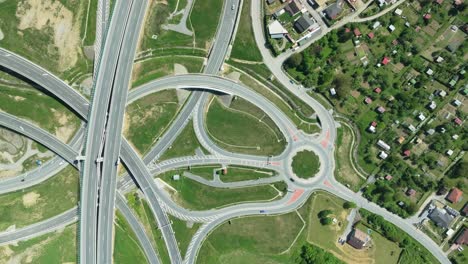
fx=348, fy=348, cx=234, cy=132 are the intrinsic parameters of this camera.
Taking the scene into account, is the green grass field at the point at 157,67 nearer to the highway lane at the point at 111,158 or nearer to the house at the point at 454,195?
the highway lane at the point at 111,158

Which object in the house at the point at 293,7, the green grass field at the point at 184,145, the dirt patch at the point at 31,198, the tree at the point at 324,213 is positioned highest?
the house at the point at 293,7

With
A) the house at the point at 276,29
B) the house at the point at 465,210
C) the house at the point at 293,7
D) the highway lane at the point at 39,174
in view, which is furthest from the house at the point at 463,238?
the highway lane at the point at 39,174

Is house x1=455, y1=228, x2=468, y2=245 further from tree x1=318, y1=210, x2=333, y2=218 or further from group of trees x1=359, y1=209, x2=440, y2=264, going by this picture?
tree x1=318, y1=210, x2=333, y2=218

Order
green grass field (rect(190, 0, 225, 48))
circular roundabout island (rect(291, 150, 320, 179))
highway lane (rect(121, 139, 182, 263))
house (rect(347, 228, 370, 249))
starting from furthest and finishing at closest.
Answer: circular roundabout island (rect(291, 150, 320, 179))
green grass field (rect(190, 0, 225, 48))
house (rect(347, 228, 370, 249))
highway lane (rect(121, 139, 182, 263))

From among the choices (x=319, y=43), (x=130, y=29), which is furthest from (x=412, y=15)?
(x=130, y=29)

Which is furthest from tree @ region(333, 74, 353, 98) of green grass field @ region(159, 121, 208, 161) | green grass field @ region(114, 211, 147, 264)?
green grass field @ region(114, 211, 147, 264)

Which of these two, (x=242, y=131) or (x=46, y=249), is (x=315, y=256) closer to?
(x=242, y=131)
